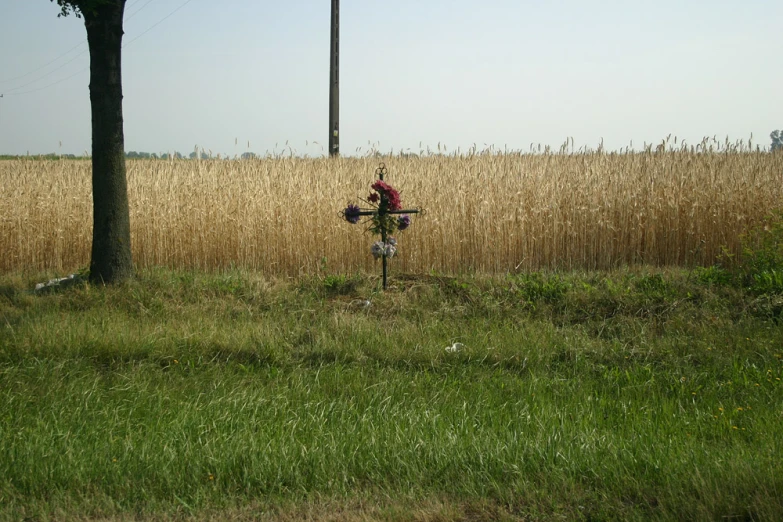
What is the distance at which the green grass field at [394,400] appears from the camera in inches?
140

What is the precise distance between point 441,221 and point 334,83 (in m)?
8.81

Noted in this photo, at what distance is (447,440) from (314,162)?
9.76 m

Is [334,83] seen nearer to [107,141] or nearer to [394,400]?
[107,141]

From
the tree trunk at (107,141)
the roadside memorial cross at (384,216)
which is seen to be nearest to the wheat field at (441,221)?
the roadside memorial cross at (384,216)

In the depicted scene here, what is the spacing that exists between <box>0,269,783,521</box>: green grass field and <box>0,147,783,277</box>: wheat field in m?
1.62

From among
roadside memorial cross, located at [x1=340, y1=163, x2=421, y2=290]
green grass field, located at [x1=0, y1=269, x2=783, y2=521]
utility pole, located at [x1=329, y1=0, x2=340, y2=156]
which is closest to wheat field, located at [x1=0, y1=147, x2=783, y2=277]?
green grass field, located at [x1=0, y1=269, x2=783, y2=521]

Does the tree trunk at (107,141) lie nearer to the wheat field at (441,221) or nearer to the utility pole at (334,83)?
the wheat field at (441,221)

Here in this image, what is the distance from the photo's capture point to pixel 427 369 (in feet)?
19.3

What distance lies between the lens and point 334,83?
58.5ft

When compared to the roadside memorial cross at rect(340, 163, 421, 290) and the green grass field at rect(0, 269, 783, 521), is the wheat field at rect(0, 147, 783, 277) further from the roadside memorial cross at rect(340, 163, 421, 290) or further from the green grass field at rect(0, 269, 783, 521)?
the roadside memorial cross at rect(340, 163, 421, 290)

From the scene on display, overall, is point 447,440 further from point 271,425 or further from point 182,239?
point 182,239

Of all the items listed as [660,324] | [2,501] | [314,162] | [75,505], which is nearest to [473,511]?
[75,505]

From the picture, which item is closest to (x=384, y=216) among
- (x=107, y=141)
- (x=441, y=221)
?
(x=441, y=221)

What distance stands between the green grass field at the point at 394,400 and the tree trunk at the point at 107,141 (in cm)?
43
